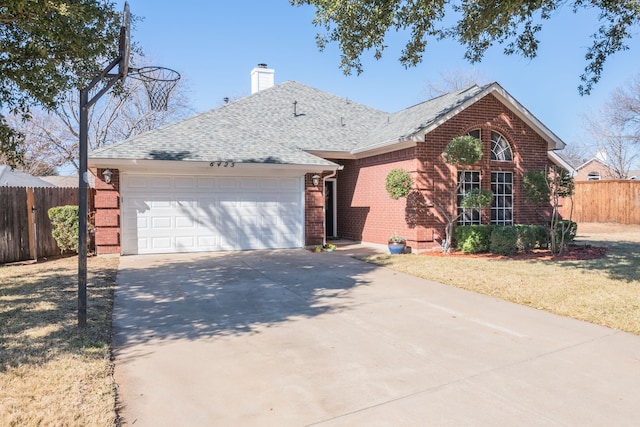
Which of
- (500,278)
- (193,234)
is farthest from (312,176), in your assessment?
(500,278)

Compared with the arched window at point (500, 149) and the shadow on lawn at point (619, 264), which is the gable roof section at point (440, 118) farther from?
the shadow on lawn at point (619, 264)

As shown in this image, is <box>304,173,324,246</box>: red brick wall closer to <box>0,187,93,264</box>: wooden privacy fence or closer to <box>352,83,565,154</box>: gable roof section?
<box>352,83,565,154</box>: gable roof section

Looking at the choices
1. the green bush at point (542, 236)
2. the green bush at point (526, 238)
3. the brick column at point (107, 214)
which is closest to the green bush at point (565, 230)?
the green bush at point (542, 236)

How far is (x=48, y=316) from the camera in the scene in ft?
19.4

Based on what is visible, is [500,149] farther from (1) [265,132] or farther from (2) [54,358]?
(2) [54,358]

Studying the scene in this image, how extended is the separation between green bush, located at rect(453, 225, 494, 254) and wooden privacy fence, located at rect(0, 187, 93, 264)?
1197 cm

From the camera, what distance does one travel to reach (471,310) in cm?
647

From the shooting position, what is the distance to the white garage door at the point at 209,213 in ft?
40.1

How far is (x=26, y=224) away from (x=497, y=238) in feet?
42.7

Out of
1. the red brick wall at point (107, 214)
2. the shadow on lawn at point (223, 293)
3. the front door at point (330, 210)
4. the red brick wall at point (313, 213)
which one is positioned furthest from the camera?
the front door at point (330, 210)

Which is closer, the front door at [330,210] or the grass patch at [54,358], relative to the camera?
the grass patch at [54,358]

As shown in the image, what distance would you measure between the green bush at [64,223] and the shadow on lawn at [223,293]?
199 centimetres

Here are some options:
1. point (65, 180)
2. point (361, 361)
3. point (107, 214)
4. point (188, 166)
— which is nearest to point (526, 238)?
point (361, 361)

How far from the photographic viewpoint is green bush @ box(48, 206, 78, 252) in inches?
474
